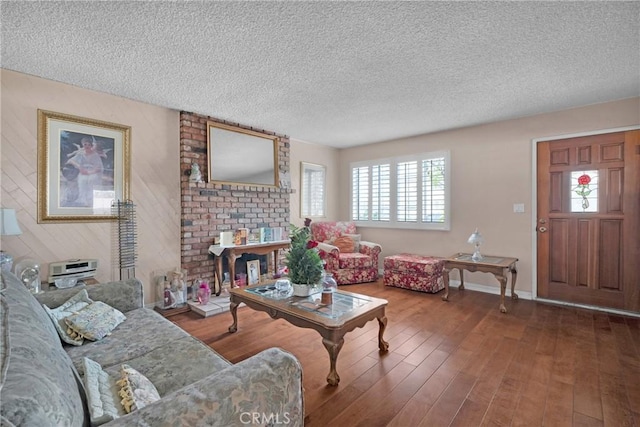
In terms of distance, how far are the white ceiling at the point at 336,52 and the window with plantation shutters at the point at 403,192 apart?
131cm

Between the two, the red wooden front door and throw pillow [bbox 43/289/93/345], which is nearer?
throw pillow [bbox 43/289/93/345]

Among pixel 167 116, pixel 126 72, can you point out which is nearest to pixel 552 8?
pixel 126 72

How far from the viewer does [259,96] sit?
3.09m

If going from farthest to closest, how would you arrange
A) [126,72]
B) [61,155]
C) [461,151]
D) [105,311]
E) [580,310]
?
[461,151] → [580,310] → [61,155] → [126,72] → [105,311]

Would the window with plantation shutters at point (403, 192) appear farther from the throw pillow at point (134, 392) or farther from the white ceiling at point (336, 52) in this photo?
the throw pillow at point (134, 392)

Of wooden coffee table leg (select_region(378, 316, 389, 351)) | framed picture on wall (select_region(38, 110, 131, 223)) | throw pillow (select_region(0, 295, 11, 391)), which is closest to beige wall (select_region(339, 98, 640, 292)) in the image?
wooden coffee table leg (select_region(378, 316, 389, 351))

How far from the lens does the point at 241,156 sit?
4.14 metres

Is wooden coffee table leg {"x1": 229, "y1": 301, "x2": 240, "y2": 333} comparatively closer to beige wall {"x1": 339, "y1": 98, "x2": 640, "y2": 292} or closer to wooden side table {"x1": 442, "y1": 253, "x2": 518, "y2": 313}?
wooden side table {"x1": 442, "y1": 253, "x2": 518, "y2": 313}

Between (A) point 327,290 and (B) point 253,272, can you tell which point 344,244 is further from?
(A) point 327,290

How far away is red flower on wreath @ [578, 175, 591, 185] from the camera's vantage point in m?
3.38

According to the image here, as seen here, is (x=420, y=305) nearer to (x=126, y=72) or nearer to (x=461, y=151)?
(x=461, y=151)

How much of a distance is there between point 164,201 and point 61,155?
1008mm

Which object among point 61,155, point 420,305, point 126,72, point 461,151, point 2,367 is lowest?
point 420,305

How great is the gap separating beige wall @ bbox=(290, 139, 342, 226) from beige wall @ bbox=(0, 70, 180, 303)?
6.30 feet
